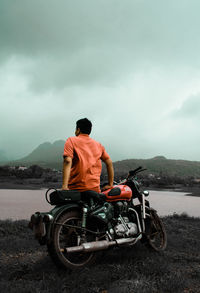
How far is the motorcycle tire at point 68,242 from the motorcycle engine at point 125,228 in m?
0.55

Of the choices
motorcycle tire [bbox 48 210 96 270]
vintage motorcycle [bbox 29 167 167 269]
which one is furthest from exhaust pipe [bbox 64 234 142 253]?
motorcycle tire [bbox 48 210 96 270]

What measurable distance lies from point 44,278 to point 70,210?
1090 millimetres

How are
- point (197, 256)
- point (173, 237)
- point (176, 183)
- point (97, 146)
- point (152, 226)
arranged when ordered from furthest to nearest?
point (176, 183) → point (173, 237) → point (152, 226) → point (197, 256) → point (97, 146)

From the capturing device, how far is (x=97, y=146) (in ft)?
18.0

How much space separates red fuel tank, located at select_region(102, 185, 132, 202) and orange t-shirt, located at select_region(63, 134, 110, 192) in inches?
14.3

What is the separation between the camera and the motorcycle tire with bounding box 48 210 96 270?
4379 millimetres

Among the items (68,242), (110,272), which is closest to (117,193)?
(68,242)

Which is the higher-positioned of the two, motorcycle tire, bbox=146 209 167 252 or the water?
motorcycle tire, bbox=146 209 167 252

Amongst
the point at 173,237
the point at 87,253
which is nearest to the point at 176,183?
the point at 173,237

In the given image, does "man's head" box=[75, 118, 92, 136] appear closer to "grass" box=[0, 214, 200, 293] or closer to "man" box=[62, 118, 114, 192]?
"man" box=[62, 118, 114, 192]

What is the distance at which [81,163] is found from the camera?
5039 mm

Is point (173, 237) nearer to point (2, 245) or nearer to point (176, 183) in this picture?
point (2, 245)

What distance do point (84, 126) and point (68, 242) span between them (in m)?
2.14

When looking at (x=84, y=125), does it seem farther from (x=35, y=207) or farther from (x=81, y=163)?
(x=35, y=207)
